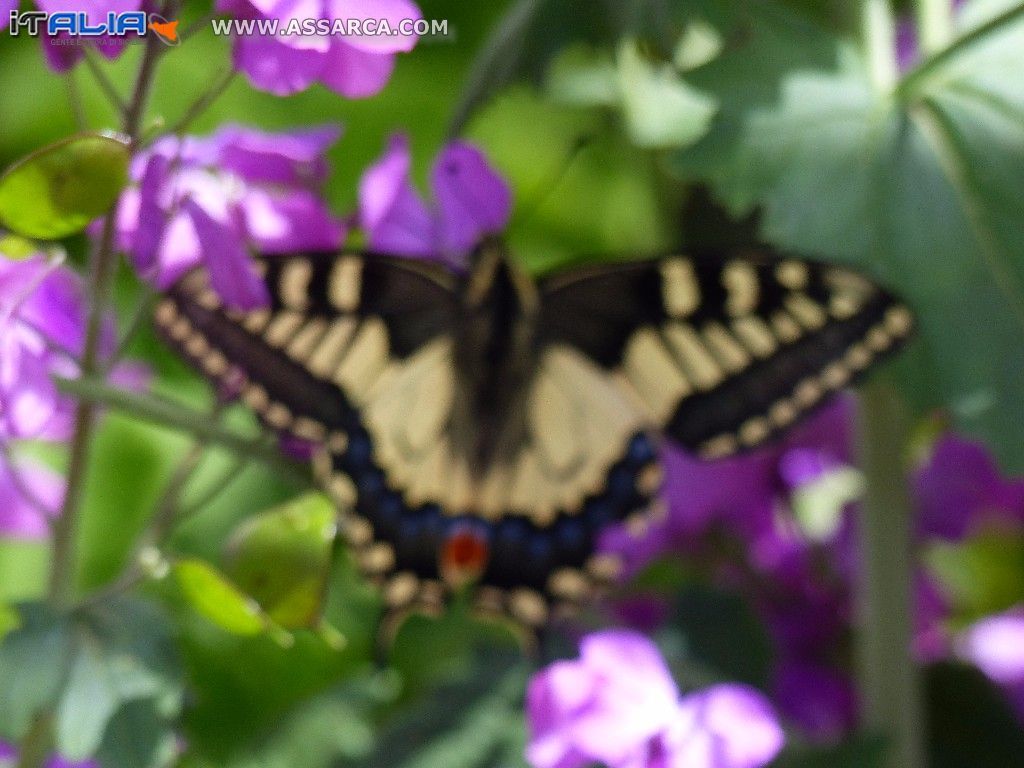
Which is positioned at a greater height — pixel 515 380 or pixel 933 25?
pixel 933 25

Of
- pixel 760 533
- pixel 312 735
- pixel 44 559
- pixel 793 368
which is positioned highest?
pixel 793 368

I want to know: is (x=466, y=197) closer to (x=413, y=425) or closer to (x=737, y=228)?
(x=413, y=425)

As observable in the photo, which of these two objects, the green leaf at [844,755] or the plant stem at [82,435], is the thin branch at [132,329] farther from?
the green leaf at [844,755]

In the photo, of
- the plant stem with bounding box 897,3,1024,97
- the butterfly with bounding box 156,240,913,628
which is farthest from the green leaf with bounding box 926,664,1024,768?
the plant stem with bounding box 897,3,1024,97

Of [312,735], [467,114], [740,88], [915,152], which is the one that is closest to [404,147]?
[467,114]

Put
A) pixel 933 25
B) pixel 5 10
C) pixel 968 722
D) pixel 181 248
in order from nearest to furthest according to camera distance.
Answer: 1. pixel 5 10
2. pixel 181 248
3. pixel 933 25
4. pixel 968 722

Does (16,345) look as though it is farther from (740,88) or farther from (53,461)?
(53,461)

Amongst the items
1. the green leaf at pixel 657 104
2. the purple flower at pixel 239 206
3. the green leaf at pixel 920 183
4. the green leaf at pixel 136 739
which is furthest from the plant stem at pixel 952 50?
the green leaf at pixel 136 739

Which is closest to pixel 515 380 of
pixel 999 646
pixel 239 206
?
pixel 239 206
